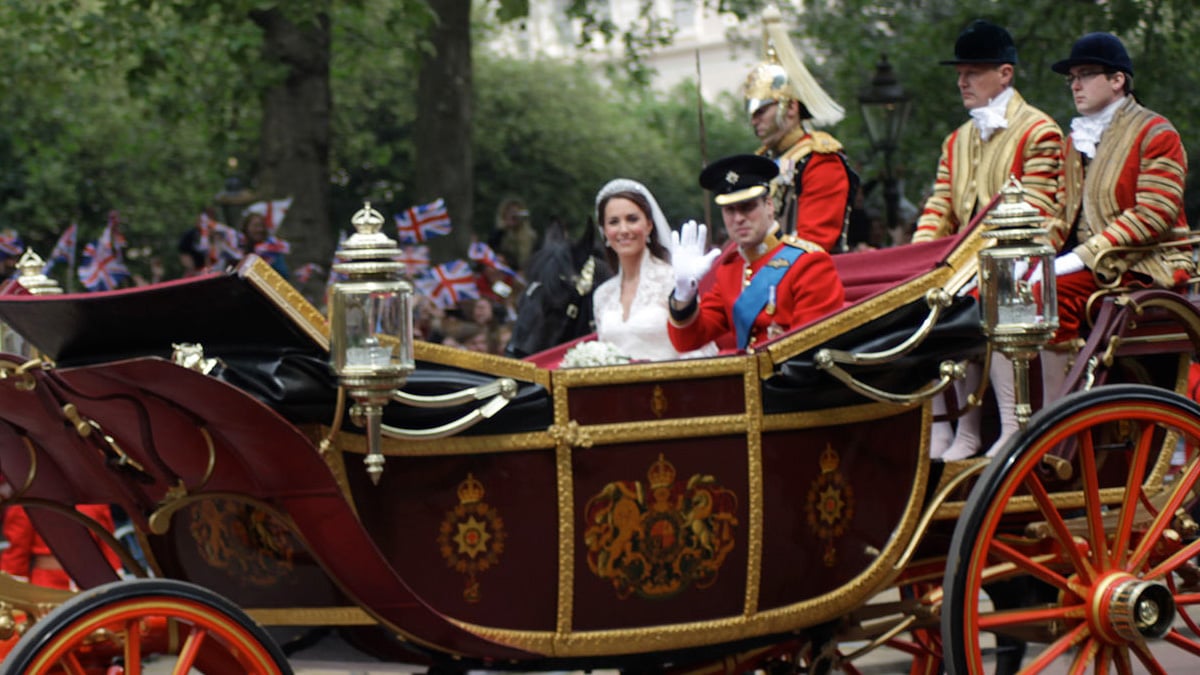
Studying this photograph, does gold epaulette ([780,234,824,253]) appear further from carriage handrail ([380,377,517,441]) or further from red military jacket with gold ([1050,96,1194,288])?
carriage handrail ([380,377,517,441])

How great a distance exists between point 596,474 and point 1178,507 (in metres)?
1.71

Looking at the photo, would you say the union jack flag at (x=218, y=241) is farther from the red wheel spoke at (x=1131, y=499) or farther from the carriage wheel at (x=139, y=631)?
the red wheel spoke at (x=1131, y=499)

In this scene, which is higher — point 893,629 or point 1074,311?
point 1074,311

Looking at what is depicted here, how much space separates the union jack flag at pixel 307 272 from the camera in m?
11.3

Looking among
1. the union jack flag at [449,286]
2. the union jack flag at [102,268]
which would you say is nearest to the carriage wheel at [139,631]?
the union jack flag at [102,268]

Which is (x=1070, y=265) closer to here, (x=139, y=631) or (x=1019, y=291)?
(x=1019, y=291)

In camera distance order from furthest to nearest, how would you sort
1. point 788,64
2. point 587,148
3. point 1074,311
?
point 587,148, point 788,64, point 1074,311

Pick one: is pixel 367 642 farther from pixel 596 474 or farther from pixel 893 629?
pixel 893 629

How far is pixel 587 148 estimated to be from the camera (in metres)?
26.6

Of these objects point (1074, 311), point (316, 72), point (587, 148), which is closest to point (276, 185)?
point (316, 72)

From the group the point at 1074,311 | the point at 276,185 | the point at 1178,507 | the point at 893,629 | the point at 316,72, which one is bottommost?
the point at 893,629

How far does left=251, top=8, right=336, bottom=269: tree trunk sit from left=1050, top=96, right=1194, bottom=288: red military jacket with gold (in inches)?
290

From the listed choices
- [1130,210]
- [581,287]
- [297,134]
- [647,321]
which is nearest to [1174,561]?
[1130,210]

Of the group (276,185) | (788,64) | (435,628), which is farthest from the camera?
(276,185)
